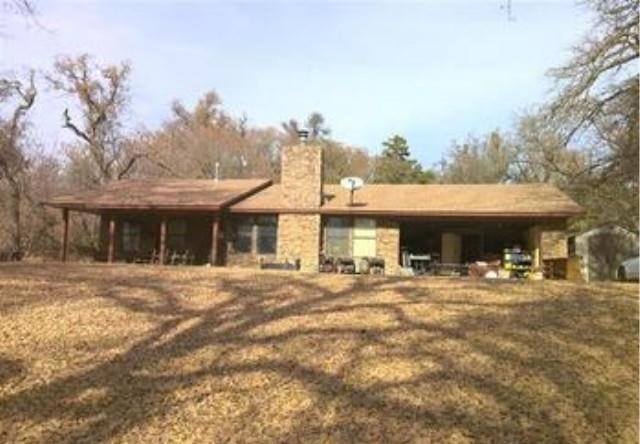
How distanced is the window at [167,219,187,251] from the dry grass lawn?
46.4ft

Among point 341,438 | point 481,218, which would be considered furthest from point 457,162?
point 341,438

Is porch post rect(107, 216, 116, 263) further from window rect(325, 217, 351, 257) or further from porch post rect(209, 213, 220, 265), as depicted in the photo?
window rect(325, 217, 351, 257)

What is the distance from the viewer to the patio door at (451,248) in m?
25.7

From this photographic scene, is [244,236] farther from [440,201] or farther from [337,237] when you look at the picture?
[440,201]

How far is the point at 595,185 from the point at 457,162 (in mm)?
27211

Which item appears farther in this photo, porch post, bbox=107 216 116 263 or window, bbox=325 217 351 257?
porch post, bbox=107 216 116 263

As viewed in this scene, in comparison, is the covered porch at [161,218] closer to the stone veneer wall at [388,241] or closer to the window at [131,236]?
the window at [131,236]

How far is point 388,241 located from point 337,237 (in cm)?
156

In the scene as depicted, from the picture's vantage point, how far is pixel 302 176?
1008 inches

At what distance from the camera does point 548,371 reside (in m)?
8.80

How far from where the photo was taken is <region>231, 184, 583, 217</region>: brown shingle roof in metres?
23.6

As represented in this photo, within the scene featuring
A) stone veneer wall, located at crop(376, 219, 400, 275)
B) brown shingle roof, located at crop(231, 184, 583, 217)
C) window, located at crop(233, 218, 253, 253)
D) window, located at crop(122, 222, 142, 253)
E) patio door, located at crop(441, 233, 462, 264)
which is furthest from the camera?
window, located at crop(122, 222, 142, 253)

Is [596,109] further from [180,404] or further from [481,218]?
[180,404]

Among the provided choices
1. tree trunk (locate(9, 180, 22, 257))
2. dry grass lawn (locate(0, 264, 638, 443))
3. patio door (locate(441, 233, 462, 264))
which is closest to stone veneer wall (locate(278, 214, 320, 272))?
patio door (locate(441, 233, 462, 264))
